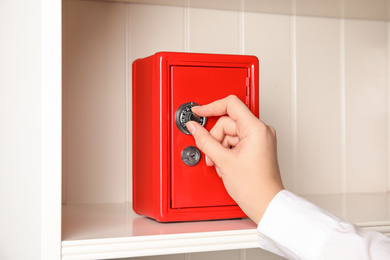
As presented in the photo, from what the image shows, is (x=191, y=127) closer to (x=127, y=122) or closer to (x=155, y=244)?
(x=155, y=244)

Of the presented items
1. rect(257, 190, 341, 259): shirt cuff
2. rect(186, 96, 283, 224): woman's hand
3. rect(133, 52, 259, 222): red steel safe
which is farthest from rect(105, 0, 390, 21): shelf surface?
rect(257, 190, 341, 259): shirt cuff

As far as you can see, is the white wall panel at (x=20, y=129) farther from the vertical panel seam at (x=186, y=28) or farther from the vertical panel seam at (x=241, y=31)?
the vertical panel seam at (x=241, y=31)

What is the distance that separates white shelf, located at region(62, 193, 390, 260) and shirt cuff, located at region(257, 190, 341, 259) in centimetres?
5

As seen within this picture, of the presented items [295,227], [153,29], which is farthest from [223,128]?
[153,29]

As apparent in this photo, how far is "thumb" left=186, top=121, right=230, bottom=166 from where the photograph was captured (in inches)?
25.7

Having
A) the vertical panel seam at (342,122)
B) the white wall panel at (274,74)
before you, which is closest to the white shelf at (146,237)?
the white wall panel at (274,74)

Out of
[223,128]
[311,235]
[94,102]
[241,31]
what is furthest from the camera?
[241,31]

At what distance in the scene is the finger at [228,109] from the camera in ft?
2.14

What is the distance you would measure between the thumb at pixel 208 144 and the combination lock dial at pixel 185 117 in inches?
0.5

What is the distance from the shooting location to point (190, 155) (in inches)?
28.1

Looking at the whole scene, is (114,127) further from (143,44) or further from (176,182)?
(176,182)

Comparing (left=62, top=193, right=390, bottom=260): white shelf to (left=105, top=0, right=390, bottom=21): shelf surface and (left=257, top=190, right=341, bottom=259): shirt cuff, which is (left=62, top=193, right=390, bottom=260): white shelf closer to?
(left=257, top=190, right=341, bottom=259): shirt cuff

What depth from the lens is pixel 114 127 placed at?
3.27ft

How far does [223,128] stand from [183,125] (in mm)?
64
